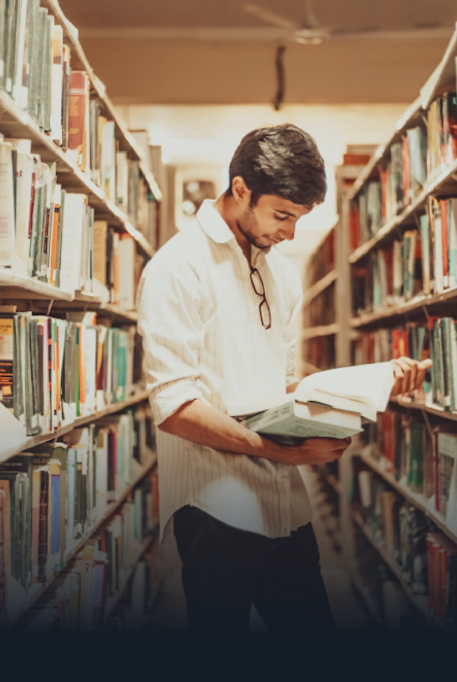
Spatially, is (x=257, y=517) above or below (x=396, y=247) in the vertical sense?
below

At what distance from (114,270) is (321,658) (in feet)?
5.89

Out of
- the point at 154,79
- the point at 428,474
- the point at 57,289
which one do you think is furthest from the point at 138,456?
the point at 154,79

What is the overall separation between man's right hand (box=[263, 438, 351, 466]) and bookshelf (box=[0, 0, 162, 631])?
1.64 ft

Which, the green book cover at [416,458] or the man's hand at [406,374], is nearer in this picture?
the man's hand at [406,374]

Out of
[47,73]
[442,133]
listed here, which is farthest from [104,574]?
[442,133]

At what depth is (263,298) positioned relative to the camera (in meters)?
1.36

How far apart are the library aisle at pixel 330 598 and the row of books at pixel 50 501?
518 mm

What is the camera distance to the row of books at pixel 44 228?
1.30 m

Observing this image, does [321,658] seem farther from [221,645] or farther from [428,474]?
[428,474]

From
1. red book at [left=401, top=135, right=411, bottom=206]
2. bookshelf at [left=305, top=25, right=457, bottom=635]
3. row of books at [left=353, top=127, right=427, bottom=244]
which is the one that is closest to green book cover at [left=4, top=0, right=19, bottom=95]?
bookshelf at [left=305, top=25, right=457, bottom=635]

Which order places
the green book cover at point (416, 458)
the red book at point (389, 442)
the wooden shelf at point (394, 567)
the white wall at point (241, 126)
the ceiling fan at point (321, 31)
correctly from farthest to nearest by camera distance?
the white wall at point (241, 126), the ceiling fan at point (321, 31), the red book at point (389, 442), the green book cover at point (416, 458), the wooden shelf at point (394, 567)

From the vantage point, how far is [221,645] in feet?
4.15

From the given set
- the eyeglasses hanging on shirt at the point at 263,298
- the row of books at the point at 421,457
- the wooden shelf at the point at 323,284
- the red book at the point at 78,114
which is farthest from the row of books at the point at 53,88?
the wooden shelf at the point at 323,284

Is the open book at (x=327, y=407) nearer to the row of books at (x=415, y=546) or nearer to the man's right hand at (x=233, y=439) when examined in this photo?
the man's right hand at (x=233, y=439)
